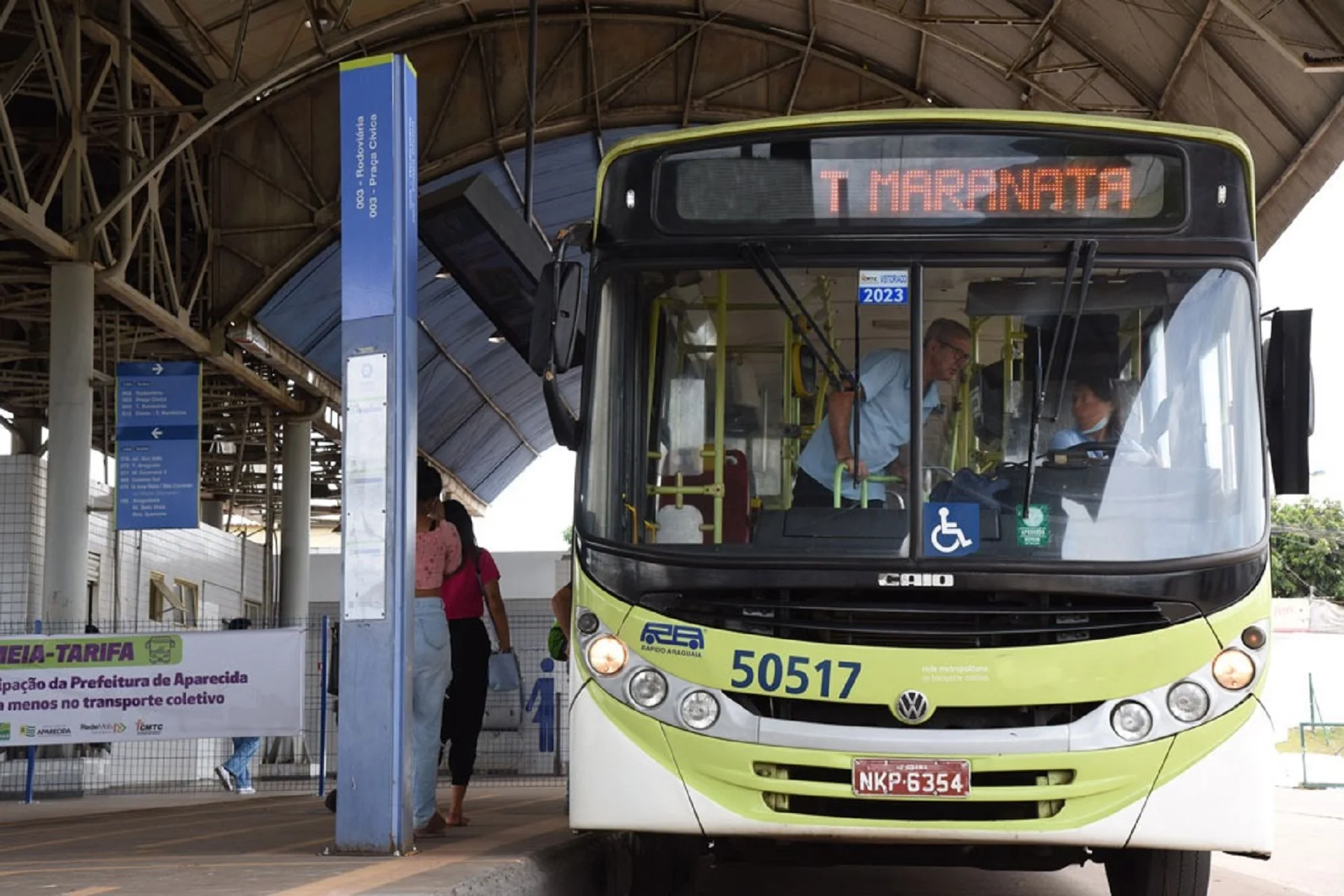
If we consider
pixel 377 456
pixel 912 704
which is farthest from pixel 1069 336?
pixel 377 456

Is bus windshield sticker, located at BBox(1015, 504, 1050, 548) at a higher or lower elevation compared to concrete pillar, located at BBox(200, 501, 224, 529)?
higher

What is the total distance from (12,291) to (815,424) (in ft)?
64.8

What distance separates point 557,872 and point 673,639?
1650 mm

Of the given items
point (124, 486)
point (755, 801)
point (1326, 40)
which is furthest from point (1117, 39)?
point (755, 801)

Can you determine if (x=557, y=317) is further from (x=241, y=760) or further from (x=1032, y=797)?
(x=241, y=760)

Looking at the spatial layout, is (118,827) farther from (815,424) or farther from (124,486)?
(124,486)

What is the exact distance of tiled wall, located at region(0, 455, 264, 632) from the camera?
896 inches

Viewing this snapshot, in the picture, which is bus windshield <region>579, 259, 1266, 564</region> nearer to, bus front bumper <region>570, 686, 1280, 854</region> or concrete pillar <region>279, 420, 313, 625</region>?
bus front bumper <region>570, 686, 1280, 854</region>

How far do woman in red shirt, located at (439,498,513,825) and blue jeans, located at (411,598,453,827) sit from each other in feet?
1.59

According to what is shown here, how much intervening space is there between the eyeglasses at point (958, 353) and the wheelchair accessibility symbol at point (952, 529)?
1.80 ft

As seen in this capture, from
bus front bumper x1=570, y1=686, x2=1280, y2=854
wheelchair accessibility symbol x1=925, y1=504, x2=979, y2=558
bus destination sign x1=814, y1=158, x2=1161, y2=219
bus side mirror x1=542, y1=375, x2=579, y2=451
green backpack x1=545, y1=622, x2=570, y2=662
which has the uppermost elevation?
bus destination sign x1=814, y1=158, x2=1161, y2=219

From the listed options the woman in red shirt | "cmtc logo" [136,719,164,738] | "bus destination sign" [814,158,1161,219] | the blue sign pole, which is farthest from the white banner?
"bus destination sign" [814,158,1161,219]

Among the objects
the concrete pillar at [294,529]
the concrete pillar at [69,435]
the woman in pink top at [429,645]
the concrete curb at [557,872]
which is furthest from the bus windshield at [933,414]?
the concrete pillar at [294,529]

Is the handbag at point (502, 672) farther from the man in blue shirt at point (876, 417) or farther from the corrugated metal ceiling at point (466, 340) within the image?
the corrugated metal ceiling at point (466, 340)
